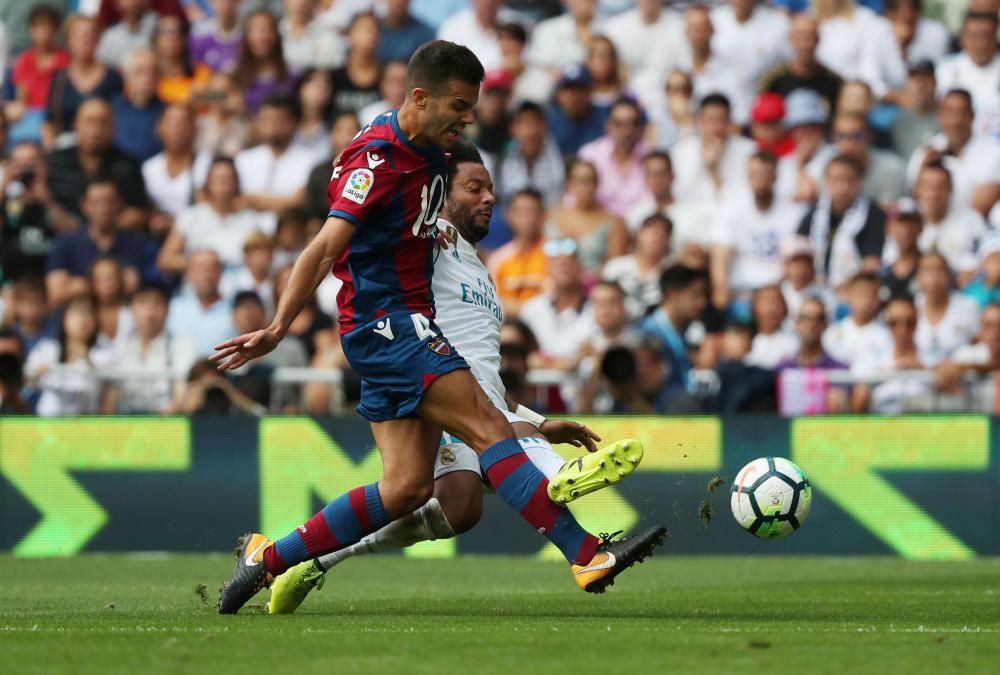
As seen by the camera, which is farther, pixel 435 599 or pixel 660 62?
pixel 660 62

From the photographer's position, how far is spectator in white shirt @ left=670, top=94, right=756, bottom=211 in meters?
15.0

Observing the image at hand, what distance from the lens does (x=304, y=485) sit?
12.6 meters

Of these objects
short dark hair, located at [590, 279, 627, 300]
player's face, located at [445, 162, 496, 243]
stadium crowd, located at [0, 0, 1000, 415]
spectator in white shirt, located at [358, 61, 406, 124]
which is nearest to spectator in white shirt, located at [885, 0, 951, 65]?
stadium crowd, located at [0, 0, 1000, 415]

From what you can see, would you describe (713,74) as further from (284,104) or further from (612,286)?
(284,104)

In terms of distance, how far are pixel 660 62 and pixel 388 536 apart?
375 inches

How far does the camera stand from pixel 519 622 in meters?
6.77

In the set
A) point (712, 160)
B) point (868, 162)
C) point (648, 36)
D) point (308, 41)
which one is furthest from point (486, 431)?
point (308, 41)

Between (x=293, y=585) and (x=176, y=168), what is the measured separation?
9629 millimetres

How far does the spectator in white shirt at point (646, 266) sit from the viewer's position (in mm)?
14062

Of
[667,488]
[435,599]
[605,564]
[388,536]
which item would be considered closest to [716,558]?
[667,488]

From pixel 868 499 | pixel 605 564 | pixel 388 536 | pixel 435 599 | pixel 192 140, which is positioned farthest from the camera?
pixel 192 140

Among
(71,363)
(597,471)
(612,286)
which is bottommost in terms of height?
(71,363)

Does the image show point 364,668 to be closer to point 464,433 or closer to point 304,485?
point 464,433

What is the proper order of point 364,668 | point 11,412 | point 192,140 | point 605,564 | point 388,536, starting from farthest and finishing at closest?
1. point 192,140
2. point 11,412
3. point 388,536
4. point 605,564
5. point 364,668
